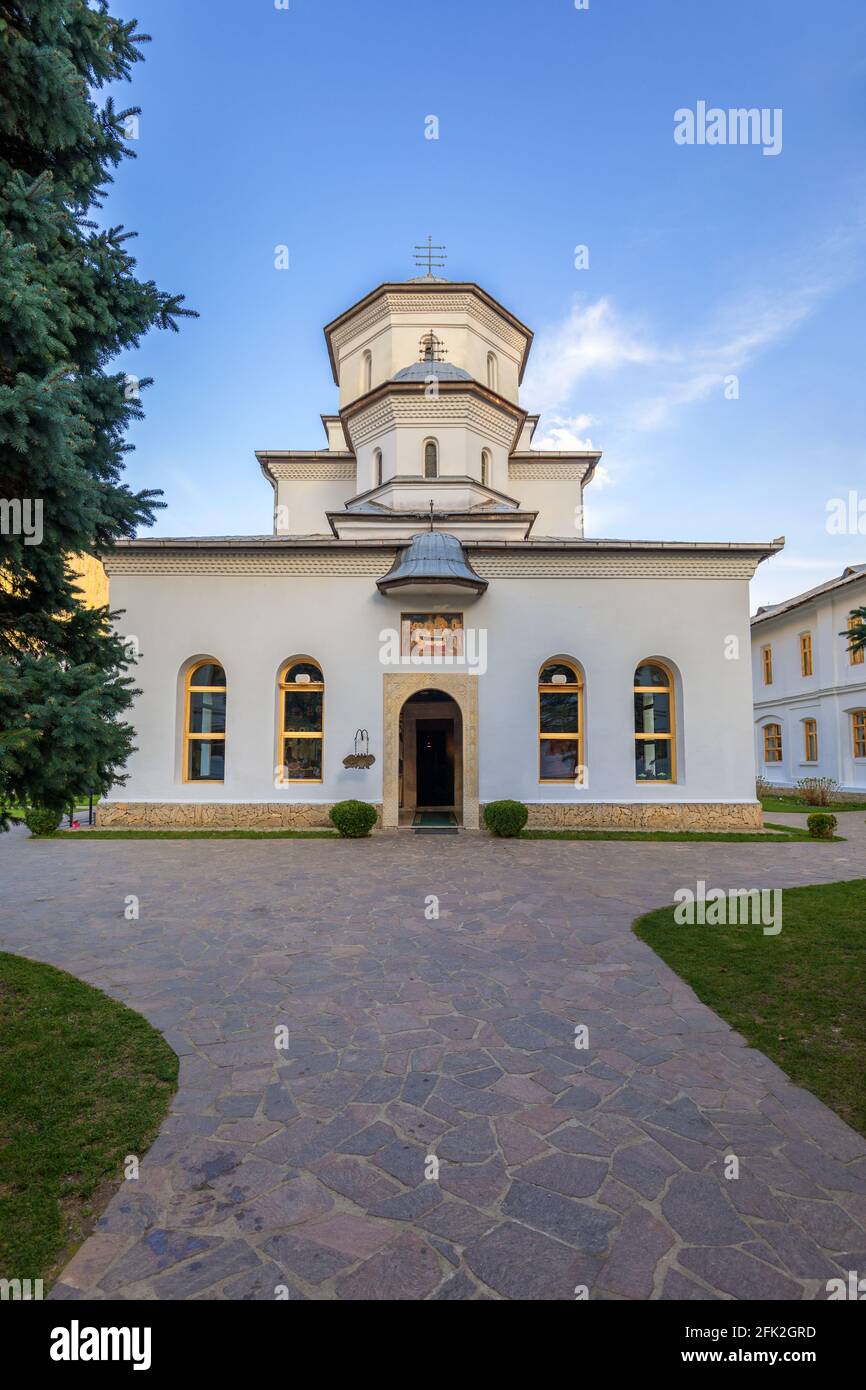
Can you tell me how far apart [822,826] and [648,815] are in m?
3.94

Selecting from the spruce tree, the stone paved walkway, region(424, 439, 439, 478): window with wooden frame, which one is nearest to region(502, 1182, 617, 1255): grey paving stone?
the stone paved walkway

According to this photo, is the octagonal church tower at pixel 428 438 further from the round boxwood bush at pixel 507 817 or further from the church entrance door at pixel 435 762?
the round boxwood bush at pixel 507 817

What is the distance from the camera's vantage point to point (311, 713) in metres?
15.8

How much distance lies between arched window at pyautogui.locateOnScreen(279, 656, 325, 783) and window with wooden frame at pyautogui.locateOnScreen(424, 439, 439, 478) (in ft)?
23.8

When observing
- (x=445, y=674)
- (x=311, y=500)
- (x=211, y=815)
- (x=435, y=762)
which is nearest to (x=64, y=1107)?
(x=211, y=815)

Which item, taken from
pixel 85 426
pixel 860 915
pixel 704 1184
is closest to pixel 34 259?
pixel 85 426

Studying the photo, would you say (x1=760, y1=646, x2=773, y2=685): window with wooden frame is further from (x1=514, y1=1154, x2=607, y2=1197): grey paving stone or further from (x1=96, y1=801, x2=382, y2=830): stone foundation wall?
(x1=514, y1=1154, x2=607, y2=1197): grey paving stone

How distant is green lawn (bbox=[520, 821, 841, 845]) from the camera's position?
559 inches

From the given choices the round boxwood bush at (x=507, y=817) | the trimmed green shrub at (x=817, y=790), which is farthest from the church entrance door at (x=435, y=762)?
the trimmed green shrub at (x=817, y=790)

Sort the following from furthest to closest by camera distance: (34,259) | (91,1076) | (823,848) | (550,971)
→ (823,848), (550,971), (34,259), (91,1076)

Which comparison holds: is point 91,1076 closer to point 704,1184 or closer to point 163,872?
point 704,1184

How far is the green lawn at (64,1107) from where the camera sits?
281 centimetres

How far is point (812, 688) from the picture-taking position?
85.8 ft
